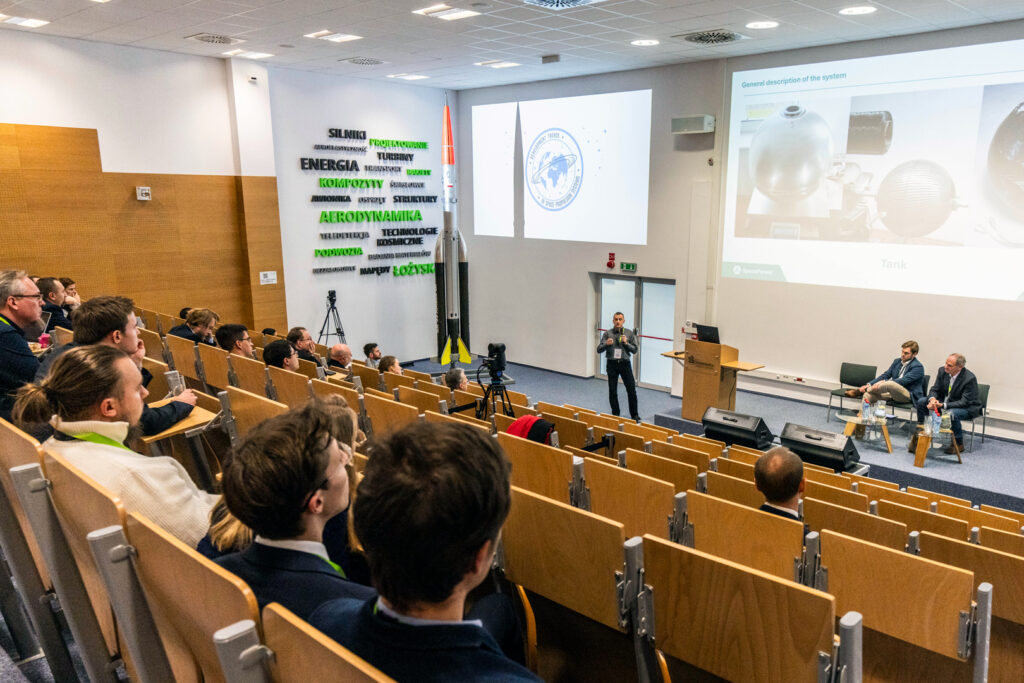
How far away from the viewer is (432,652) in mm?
1073

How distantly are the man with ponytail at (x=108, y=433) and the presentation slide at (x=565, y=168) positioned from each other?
8.71 m

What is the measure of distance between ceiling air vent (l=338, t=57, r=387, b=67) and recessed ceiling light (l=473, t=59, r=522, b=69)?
131 cm

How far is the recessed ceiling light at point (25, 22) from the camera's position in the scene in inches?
274

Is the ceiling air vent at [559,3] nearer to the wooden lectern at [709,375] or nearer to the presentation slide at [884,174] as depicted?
the presentation slide at [884,174]

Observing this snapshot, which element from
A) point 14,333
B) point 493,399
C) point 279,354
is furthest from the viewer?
point 493,399

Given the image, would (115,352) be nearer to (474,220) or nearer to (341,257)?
(341,257)

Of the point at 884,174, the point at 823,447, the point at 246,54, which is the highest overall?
the point at 246,54

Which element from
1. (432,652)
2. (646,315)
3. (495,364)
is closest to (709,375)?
(646,315)

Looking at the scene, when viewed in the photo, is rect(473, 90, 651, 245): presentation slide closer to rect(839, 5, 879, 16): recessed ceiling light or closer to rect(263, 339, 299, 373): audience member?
rect(839, 5, 879, 16): recessed ceiling light

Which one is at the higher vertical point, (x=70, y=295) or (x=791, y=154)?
(x=791, y=154)

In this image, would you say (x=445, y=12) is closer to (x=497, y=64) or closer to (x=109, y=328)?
(x=497, y=64)

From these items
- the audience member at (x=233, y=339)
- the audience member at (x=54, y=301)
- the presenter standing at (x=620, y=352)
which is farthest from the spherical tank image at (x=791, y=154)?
the audience member at (x=54, y=301)

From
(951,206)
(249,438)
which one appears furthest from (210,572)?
(951,206)

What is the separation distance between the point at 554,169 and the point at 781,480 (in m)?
8.83
